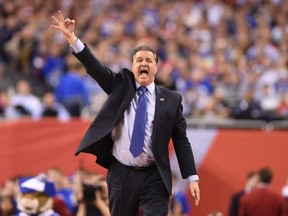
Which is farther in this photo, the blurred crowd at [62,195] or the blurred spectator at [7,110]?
the blurred spectator at [7,110]

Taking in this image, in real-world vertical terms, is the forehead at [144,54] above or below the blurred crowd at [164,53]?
below

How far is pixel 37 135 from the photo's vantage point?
1578 cm

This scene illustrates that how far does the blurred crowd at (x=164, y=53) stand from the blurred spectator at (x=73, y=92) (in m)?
0.02

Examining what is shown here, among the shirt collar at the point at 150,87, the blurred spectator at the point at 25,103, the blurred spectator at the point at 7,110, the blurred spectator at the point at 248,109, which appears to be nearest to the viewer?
the shirt collar at the point at 150,87

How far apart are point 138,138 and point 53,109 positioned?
28.8ft

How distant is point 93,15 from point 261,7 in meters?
4.76

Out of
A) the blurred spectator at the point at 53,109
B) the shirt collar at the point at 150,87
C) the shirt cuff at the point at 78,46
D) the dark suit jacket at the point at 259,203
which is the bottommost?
the dark suit jacket at the point at 259,203

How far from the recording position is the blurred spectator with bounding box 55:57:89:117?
1678cm

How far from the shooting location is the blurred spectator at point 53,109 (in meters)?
16.3

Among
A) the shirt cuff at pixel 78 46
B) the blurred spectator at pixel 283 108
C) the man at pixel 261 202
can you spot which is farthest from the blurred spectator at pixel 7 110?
the shirt cuff at pixel 78 46

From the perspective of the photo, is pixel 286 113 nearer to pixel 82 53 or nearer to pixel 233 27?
pixel 233 27

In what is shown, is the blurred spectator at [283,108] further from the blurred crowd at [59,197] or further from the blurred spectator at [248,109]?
the blurred crowd at [59,197]

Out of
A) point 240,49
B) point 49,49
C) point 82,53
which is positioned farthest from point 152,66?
point 240,49

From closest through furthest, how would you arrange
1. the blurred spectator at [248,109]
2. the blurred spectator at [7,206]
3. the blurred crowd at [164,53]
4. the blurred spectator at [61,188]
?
the blurred spectator at [7,206] → the blurred spectator at [61,188] → the blurred crowd at [164,53] → the blurred spectator at [248,109]
